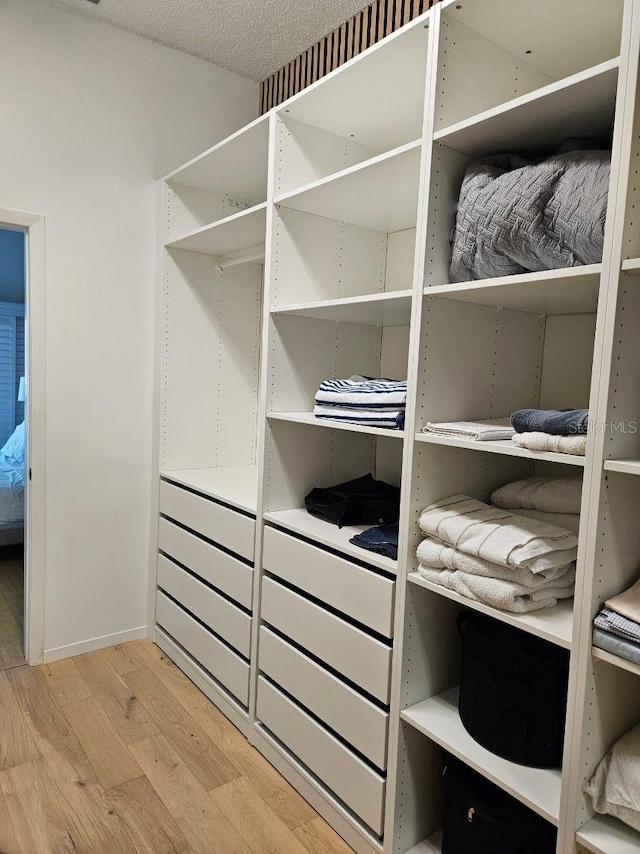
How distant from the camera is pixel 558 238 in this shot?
1.25m

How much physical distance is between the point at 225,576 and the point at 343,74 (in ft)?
5.90

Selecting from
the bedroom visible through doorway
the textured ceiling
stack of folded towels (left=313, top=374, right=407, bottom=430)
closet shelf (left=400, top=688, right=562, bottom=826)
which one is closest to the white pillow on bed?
the bedroom visible through doorway

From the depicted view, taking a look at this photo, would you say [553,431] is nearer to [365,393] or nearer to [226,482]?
[365,393]

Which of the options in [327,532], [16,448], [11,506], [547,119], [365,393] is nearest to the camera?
[547,119]

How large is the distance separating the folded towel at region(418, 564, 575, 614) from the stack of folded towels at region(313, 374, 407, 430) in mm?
457

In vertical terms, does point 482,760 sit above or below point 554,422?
below

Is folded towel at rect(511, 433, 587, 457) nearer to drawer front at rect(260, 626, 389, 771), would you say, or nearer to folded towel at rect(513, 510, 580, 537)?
folded towel at rect(513, 510, 580, 537)

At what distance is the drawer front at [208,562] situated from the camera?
221 cm

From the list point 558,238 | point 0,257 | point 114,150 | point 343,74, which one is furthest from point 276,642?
point 0,257

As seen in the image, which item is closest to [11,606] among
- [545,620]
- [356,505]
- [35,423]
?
[35,423]

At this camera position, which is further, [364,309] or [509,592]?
[364,309]

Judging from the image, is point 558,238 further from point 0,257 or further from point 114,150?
point 0,257

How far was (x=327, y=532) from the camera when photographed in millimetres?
1881

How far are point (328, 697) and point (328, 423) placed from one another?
84cm
